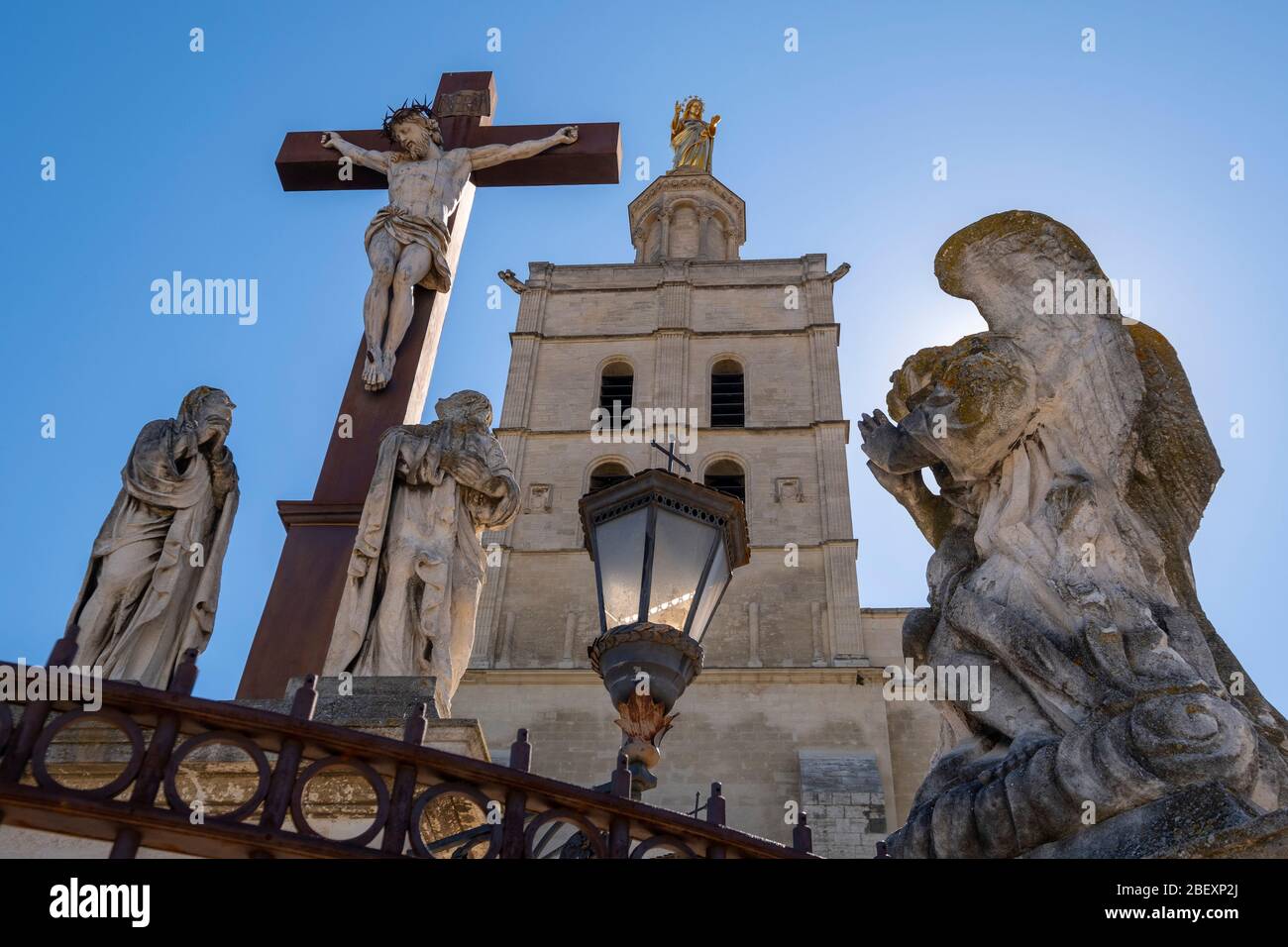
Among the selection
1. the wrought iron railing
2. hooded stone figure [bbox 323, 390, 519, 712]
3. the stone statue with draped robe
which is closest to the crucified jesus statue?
hooded stone figure [bbox 323, 390, 519, 712]

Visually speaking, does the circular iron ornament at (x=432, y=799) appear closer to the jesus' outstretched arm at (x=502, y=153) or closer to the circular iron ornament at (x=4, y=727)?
the circular iron ornament at (x=4, y=727)

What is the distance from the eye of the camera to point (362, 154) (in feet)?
24.4

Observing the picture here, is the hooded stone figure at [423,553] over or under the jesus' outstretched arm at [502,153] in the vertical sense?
under

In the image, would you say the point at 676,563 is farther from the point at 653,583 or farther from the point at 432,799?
the point at 432,799

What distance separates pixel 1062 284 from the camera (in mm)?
3980

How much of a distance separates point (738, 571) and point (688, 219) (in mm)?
15527

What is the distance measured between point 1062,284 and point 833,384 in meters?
22.3

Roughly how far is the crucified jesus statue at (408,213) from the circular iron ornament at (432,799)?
156 inches

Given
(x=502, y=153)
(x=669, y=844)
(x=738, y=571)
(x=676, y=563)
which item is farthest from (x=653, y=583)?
(x=738, y=571)

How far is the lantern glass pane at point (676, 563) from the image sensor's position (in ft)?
12.5

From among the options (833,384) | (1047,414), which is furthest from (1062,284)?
(833,384)

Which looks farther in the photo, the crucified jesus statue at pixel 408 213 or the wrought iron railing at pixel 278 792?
the crucified jesus statue at pixel 408 213

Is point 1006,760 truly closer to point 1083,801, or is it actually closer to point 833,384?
point 1083,801

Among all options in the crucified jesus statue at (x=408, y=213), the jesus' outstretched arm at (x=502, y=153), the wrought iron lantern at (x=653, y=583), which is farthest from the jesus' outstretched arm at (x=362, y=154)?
the wrought iron lantern at (x=653, y=583)
